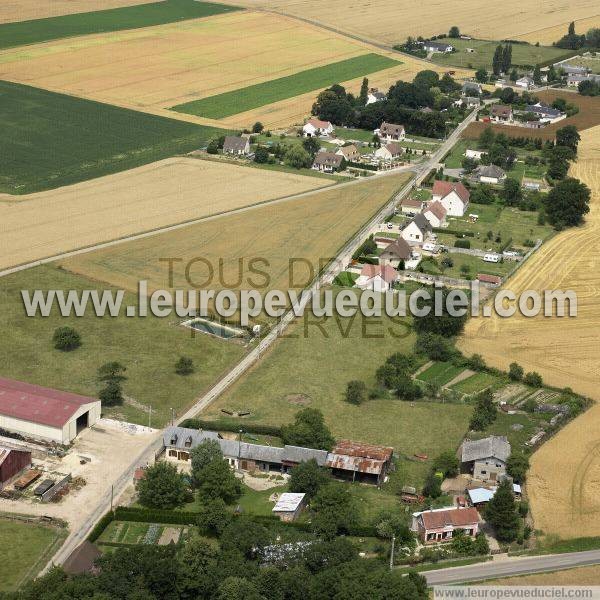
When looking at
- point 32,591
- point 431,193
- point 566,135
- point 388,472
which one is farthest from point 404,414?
point 566,135

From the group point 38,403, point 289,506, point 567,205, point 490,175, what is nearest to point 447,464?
point 289,506

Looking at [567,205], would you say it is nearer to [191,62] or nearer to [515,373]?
[515,373]

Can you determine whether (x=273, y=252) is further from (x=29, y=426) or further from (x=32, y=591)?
(x=32, y=591)

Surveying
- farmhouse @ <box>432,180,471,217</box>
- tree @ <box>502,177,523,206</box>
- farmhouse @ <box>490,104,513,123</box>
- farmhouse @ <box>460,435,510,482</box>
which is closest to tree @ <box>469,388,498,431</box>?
farmhouse @ <box>460,435,510,482</box>

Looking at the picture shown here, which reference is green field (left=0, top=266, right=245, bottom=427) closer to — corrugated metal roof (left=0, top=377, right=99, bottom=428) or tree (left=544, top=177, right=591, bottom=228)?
corrugated metal roof (left=0, top=377, right=99, bottom=428)

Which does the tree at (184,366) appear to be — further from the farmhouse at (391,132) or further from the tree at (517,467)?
the farmhouse at (391,132)

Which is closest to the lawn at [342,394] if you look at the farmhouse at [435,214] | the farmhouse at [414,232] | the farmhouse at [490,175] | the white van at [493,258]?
the white van at [493,258]
